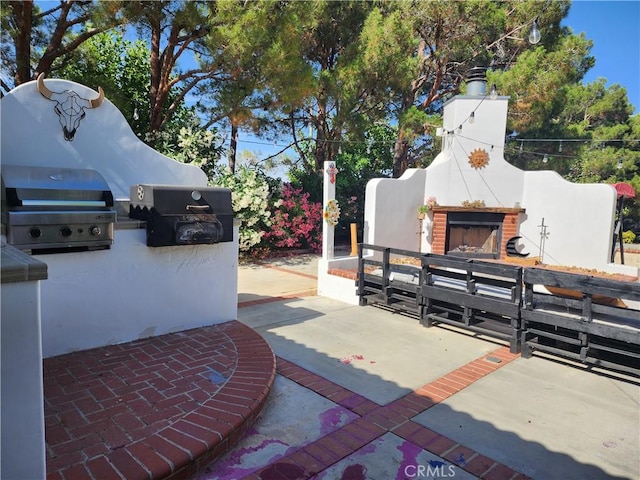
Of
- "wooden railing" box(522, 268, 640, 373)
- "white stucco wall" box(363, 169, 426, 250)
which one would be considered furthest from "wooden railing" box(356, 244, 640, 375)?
"white stucco wall" box(363, 169, 426, 250)

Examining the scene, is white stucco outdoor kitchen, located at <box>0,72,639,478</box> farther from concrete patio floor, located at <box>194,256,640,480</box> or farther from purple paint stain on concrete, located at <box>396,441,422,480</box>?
purple paint stain on concrete, located at <box>396,441,422,480</box>

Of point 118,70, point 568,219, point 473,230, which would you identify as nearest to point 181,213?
point 473,230

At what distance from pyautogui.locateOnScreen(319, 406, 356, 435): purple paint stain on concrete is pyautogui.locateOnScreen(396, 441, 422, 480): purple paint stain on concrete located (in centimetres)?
47

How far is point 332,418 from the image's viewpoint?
3000mm

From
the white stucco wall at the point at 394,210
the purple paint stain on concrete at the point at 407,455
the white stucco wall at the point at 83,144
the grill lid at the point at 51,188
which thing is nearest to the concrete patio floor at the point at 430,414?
the purple paint stain on concrete at the point at 407,455

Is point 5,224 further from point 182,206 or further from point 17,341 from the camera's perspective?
point 17,341

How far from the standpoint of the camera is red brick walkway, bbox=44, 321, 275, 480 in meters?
2.24

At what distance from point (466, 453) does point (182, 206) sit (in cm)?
320

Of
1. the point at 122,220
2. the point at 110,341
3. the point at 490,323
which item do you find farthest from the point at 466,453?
the point at 122,220

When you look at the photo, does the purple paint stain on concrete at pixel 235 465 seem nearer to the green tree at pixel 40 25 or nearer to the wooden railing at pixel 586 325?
the wooden railing at pixel 586 325

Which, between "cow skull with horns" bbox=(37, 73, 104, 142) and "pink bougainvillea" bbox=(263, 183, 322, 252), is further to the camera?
"pink bougainvillea" bbox=(263, 183, 322, 252)

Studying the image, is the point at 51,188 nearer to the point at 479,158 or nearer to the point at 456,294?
the point at 456,294

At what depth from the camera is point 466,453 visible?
2.62 m

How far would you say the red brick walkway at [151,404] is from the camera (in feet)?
7.35
